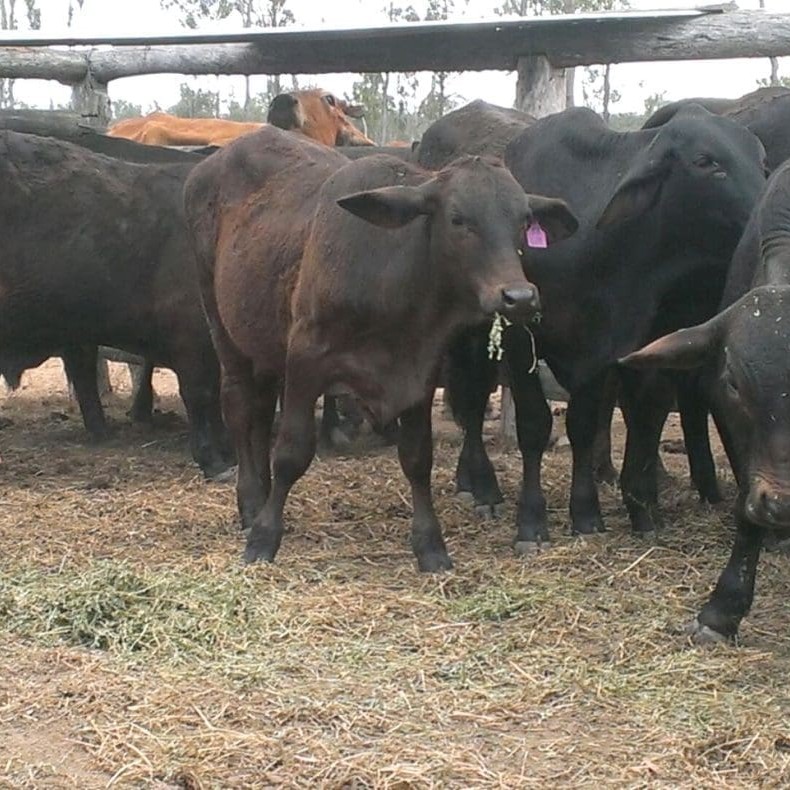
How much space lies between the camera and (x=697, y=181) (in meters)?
6.03

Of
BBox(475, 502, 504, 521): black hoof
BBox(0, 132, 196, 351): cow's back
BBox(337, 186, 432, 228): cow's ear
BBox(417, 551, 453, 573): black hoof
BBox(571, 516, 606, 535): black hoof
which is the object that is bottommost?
BBox(475, 502, 504, 521): black hoof

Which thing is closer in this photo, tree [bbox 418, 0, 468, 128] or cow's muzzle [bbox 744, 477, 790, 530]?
cow's muzzle [bbox 744, 477, 790, 530]

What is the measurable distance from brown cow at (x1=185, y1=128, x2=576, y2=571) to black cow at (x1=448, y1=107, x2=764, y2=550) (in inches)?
21.2

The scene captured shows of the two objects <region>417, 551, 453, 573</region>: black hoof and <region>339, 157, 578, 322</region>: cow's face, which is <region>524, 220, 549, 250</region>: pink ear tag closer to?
<region>339, 157, 578, 322</region>: cow's face

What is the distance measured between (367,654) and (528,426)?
6.72 feet

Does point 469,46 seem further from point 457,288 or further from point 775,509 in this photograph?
point 775,509

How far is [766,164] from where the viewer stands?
681 cm

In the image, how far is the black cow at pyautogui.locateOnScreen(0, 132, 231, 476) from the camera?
7883 millimetres

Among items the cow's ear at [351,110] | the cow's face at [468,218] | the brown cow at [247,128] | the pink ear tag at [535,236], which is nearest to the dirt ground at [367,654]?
the cow's face at [468,218]

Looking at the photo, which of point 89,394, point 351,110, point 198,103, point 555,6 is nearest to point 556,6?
point 555,6

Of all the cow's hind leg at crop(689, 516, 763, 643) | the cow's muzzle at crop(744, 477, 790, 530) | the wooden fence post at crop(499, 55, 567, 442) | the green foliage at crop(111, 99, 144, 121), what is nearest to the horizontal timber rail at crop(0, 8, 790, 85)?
the wooden fence post at crop(499, 55, 567, 442)

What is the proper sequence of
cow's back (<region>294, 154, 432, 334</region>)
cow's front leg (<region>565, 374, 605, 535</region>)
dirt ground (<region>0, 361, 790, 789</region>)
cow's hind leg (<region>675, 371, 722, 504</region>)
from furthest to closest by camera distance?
cow's hind leg (<region>675, 371, 722, 504</region>), cow's front leg (<region>565, 374, 605, 535</region>), cow's back (<region>294, 154, 432, 334</region>), dirt ground (<region>0, 361, 790, 789</region>)

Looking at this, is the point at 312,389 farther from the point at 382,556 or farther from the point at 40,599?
the point at 40,599

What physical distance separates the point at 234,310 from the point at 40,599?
172cm
